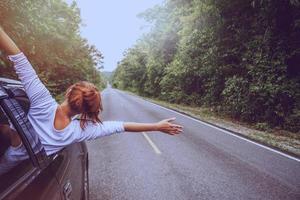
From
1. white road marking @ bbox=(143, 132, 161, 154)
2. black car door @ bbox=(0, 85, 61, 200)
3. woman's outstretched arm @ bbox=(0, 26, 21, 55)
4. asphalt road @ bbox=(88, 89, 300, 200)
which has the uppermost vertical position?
woman's outstretched arm @ bbox=(0, 26, 21, 55)

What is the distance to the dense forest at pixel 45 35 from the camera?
1127cm

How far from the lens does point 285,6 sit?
15.9 metres

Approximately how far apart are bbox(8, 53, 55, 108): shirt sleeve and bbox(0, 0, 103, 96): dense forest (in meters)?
8.20

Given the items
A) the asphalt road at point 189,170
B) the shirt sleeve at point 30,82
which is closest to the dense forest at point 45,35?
the asphalt road at point 189,170

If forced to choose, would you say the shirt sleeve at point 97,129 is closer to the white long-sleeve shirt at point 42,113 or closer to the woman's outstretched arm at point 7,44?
the white long-sleeve shirt at point 42,113

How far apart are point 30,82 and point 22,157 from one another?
61 cm

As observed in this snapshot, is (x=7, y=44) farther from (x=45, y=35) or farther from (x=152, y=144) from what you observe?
(x=45, y=35)

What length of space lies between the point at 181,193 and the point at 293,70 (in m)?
12.9

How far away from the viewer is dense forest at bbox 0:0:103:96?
11.3 m

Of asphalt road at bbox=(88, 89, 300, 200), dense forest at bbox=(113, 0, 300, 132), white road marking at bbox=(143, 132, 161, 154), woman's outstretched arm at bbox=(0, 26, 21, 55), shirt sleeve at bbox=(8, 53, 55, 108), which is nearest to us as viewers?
woman's outstretched arm at bbox=(0, 26, 21, 55)

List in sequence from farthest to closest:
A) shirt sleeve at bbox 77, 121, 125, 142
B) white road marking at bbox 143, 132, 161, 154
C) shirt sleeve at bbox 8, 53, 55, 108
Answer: white road marking at bbox 143, 132, 161, 154
shirt sleeve at bbox 77, 121, 125, 142
shirt sleeve at bbox 8, 53, 55, 108

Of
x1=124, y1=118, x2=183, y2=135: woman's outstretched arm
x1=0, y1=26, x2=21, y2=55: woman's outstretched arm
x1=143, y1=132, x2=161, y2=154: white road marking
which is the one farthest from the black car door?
x1=143, y1=132, x2=161, y2=154: white road marking

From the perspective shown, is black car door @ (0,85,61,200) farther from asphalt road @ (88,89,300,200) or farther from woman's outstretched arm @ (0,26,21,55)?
asphalt road @ (88,89,300,200)

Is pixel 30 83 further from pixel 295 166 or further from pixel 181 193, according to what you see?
pixel 295 166
